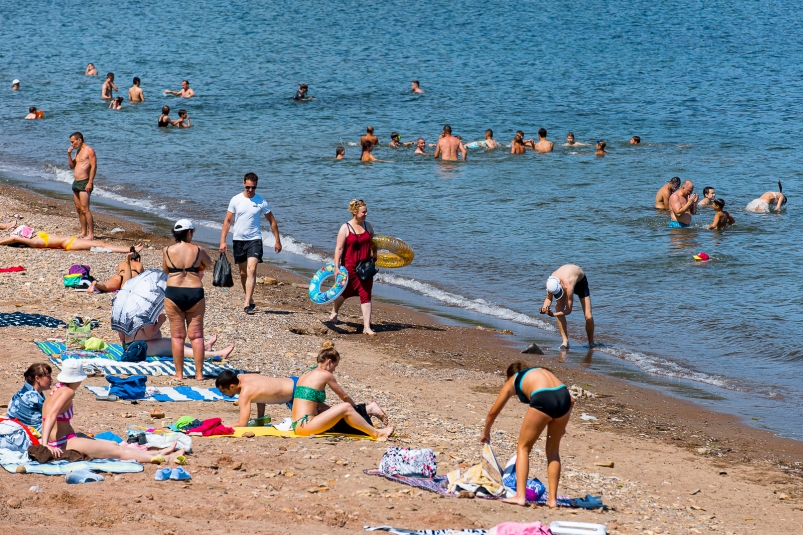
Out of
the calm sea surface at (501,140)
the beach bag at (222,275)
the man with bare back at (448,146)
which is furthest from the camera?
the man with bare back at (448,146)

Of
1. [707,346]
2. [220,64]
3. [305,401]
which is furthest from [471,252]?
[220,64]

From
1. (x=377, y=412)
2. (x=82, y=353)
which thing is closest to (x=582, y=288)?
(x=377, y=412)

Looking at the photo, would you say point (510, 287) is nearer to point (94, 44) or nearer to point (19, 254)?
point (19, 254)

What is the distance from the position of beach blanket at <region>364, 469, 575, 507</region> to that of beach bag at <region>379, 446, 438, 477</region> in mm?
42

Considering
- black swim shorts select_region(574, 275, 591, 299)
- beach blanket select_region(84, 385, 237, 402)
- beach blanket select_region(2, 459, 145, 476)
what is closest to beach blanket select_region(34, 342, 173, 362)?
beach blanket select_region(84, 385, 237, 402)

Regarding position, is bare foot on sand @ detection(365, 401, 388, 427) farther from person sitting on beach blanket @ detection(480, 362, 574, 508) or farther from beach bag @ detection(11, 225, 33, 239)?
beach bag @ detection(11, 225, 33, 239)

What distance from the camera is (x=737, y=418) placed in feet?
30.7

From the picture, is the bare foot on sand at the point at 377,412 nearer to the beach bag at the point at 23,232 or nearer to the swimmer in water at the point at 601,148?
the beach bag at the point at 23,232

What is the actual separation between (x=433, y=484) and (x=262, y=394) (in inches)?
72.3

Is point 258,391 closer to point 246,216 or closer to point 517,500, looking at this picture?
point 517,500

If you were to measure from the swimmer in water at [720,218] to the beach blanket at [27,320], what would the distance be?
39.0ft

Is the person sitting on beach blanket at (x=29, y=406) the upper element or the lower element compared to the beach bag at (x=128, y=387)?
upper

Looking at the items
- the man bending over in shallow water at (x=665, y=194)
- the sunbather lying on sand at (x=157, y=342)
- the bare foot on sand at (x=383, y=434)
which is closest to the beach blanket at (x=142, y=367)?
the sunbather lying on sand at (x=157, y=342)

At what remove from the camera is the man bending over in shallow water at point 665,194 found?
60.2ft
